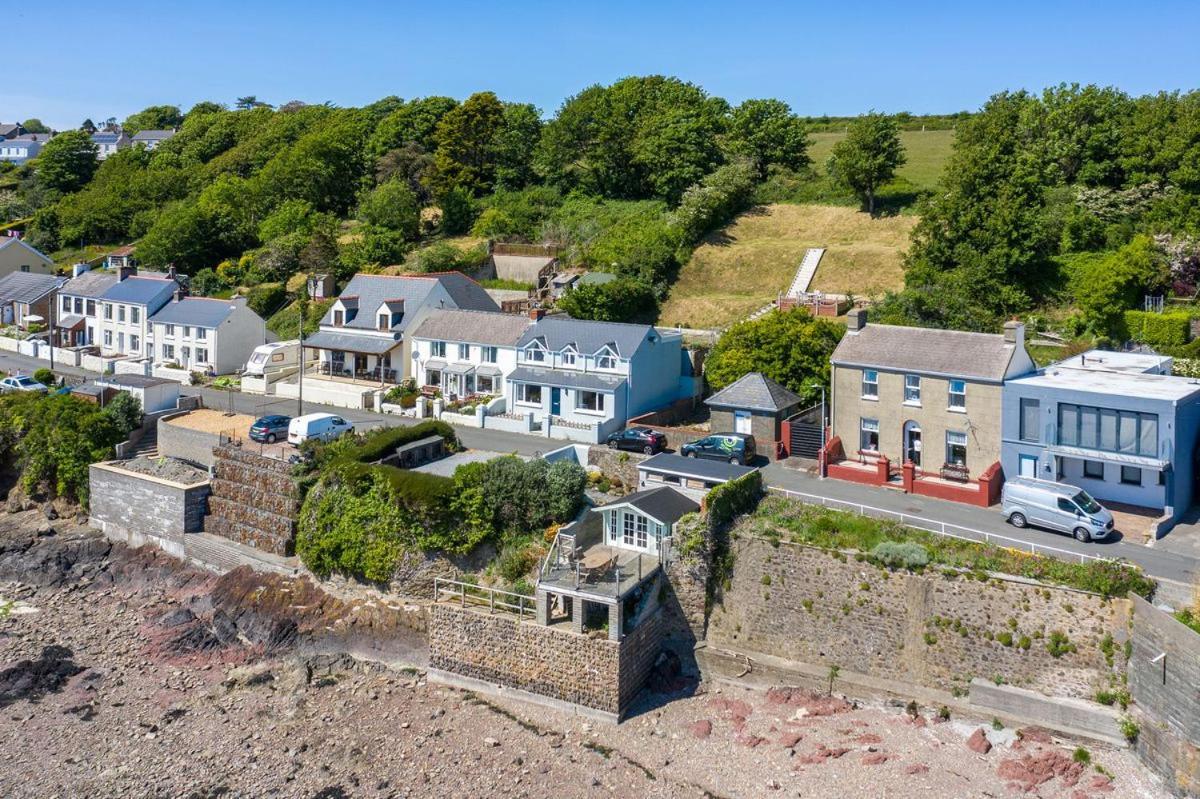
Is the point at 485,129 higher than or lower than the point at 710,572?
higher

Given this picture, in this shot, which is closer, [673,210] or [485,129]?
[673,210]

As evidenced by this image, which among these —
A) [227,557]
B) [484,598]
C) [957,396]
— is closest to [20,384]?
[227,557]

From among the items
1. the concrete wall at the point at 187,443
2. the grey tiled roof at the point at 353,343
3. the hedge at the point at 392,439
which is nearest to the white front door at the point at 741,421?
the hedge at the point at 392,439

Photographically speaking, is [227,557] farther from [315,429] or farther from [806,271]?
[806,271]

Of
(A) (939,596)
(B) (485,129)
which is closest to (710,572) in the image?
(A) (939,596)

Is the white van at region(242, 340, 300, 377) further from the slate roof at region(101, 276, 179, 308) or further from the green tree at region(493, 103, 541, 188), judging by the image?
the green tree at region(493, 103, 541, 188)

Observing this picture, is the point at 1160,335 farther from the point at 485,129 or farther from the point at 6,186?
the point at 6,186
